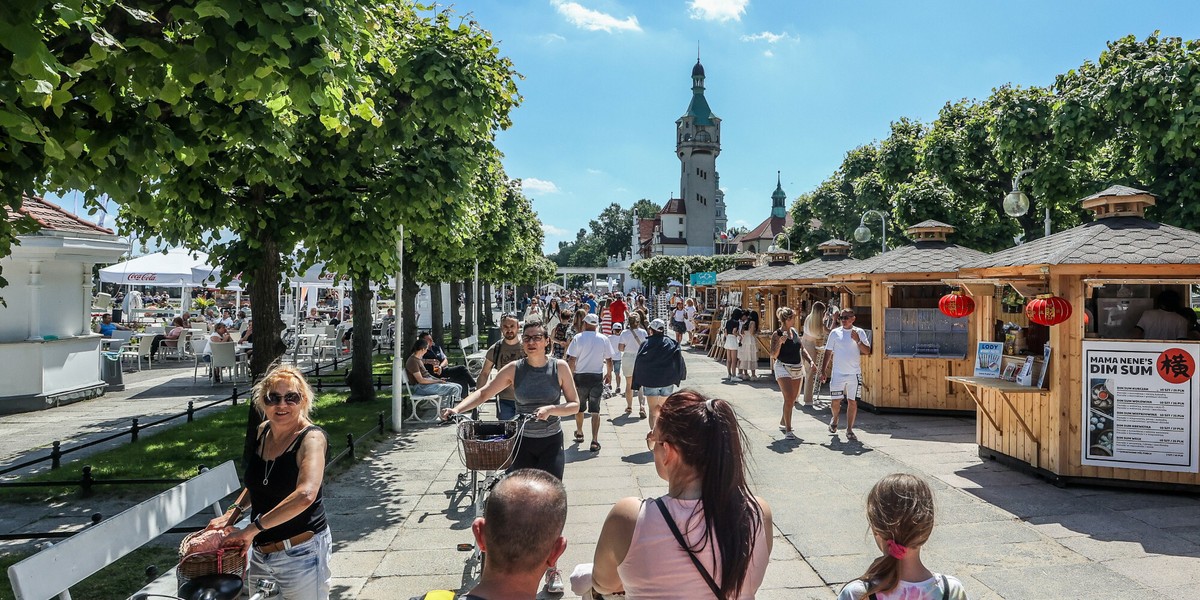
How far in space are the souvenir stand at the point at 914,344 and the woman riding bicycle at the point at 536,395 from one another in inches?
324

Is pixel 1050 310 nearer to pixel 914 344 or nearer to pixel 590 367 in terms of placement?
pixel 914 344

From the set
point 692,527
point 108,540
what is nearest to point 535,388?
point 108,540

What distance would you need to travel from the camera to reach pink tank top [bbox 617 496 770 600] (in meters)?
2.26

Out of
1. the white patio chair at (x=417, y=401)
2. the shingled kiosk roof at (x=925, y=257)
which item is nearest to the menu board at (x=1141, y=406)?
the shingled kiosk roof at (x=925, y=257)

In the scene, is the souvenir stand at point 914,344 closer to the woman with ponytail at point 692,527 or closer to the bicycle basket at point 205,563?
the woman with ponytail at point 692,527

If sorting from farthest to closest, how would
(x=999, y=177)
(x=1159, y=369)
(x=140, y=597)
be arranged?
(x=999, y=177), (x=1159, y=369), (x=140, y=597)

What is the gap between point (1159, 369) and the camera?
721 cm

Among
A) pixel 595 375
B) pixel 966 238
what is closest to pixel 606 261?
pixel 966 238

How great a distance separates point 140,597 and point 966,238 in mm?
23760

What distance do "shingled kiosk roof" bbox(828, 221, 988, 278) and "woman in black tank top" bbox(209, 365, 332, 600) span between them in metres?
10.5

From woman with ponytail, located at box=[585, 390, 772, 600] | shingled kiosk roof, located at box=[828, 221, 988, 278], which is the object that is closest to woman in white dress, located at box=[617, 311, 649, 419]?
shingled kiosk roof, located at box=[828, 221, 988, 278]

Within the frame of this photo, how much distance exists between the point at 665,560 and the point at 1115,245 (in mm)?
7433

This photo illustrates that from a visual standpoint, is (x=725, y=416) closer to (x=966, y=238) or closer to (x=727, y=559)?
(x=727, y=559)

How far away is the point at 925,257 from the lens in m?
12.6
